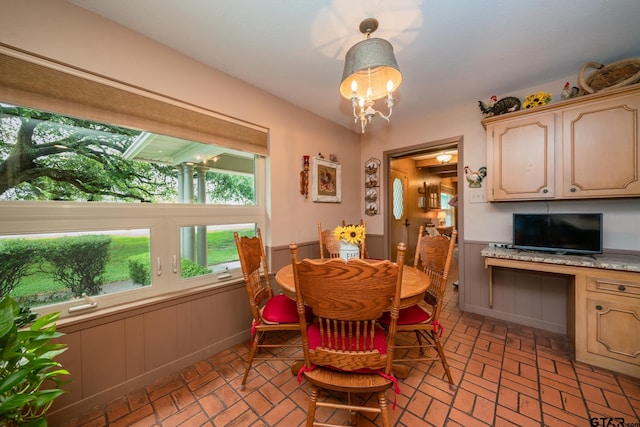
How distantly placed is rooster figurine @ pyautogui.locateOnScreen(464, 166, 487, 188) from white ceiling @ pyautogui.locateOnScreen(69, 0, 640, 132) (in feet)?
2.99

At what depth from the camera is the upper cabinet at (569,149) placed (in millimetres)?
1880

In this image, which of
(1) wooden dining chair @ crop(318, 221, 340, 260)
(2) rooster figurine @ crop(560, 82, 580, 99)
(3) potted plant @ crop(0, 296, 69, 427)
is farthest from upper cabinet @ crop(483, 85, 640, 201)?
(3) potted plant @ crop(0, 296, 69, 427)

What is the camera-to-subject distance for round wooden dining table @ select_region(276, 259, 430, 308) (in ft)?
4.58

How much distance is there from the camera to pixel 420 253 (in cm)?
201

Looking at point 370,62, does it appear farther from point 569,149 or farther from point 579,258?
point 579,258

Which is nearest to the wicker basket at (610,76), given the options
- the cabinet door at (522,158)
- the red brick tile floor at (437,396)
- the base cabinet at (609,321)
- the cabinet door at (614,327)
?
the cabinet door at (522,158)

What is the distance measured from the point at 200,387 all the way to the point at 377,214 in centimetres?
295

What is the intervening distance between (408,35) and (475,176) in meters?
1.84

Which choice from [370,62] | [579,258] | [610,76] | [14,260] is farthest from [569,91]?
[14,260]

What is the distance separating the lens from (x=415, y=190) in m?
5.38

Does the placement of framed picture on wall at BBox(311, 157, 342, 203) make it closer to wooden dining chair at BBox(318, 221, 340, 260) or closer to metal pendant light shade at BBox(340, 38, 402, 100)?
wooden dining chair at BBox(318, 221, 340, 260)

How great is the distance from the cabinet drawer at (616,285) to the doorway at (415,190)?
1.15 m

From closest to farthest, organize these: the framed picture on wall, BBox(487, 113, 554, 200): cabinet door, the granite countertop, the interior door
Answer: the granite countertop < BBox(487, 113, 554, 200): cabinet door < the framed picture on wall < the interior door

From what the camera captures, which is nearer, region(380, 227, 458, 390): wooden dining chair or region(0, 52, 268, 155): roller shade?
region(0, 52, 268, 155): roller shade
